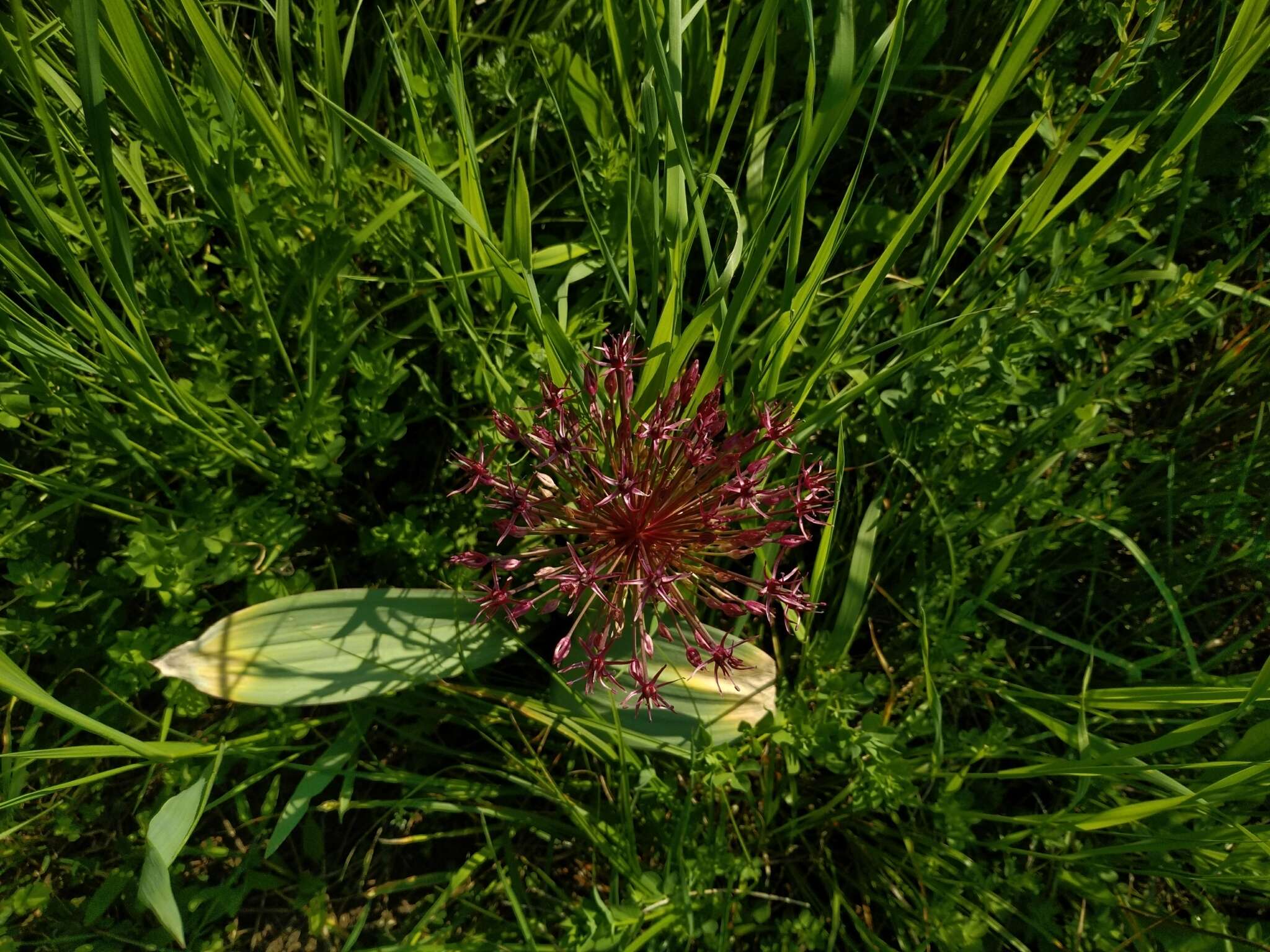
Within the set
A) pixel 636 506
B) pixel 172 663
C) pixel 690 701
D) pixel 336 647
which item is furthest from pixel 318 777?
pixel 636 506

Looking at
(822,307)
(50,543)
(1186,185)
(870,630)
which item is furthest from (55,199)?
(1186,185)

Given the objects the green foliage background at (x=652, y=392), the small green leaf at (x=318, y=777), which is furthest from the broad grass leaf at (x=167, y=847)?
the green foliage background at (x=652, y=392)

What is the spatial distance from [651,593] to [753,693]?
50 centimetres

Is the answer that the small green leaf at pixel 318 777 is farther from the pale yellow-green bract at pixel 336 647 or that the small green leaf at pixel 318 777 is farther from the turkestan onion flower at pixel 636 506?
the turkestan onion flower at pixel 636 506

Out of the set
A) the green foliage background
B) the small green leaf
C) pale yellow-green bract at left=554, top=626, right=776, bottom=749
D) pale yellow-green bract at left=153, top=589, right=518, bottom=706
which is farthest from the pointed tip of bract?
pale yellow-green bract at left=554, top=626, right=776, bottom=749

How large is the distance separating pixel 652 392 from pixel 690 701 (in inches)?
28.1

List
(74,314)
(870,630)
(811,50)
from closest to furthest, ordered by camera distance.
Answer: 1. (811,50)
2. (74,314)
3. (870,630)

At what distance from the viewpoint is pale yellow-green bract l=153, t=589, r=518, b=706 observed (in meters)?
1.71

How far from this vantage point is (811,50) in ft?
4.45

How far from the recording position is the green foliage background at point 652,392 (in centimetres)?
175

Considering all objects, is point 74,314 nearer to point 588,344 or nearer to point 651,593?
point 588,344

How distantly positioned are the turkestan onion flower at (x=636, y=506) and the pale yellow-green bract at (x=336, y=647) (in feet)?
1.02

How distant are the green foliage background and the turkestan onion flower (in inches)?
6.1

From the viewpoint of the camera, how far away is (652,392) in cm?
173
